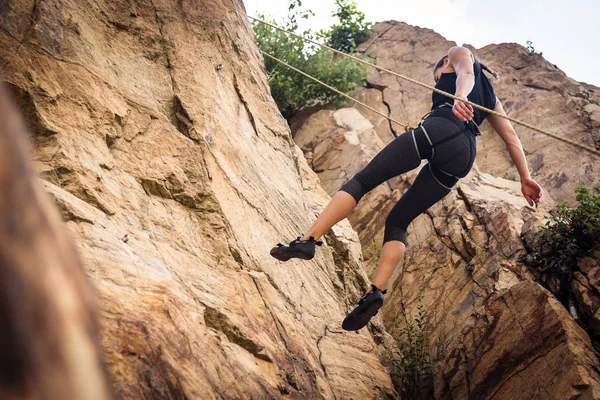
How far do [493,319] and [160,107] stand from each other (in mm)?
3674

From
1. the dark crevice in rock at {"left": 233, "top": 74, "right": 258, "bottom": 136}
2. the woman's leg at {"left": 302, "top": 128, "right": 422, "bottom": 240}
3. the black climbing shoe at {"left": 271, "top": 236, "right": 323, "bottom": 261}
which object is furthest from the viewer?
the dark crevice in rock at {"left": 233, "top": 74, "right": 258, "bottom": 136}

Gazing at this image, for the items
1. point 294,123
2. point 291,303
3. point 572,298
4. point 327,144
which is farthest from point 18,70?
point 294,123

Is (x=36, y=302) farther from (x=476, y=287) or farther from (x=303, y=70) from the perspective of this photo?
(x=303, y=70)

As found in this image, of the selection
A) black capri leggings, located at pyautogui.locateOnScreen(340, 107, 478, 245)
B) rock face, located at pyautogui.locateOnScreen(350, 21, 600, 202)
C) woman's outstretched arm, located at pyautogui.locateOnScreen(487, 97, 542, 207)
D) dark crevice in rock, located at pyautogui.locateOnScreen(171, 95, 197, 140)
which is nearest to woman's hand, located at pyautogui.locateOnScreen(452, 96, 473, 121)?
black capri leggings, located at pyautogui.locateOnScreen(340, 107, 478, 245)

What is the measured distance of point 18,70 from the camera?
370cm

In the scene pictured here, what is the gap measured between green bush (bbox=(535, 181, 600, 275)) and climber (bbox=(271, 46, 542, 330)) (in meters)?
1.25

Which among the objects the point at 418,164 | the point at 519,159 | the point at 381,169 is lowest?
the point at 381,169

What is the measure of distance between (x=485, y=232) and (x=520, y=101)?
4847mm

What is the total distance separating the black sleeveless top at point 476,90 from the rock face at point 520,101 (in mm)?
4636

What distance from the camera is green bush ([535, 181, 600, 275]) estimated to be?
5508 millimetres

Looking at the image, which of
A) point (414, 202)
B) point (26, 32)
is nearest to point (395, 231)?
point (414, 202)

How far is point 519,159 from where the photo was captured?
4.77 m

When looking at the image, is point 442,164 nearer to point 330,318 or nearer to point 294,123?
point 330,318

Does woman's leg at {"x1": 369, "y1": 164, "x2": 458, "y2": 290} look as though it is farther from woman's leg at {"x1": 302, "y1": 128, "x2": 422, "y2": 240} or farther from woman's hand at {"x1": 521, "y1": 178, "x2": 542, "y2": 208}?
woman's hand at {"x1": 521, "y1": 178, "x2": 542, "y2": 208}
